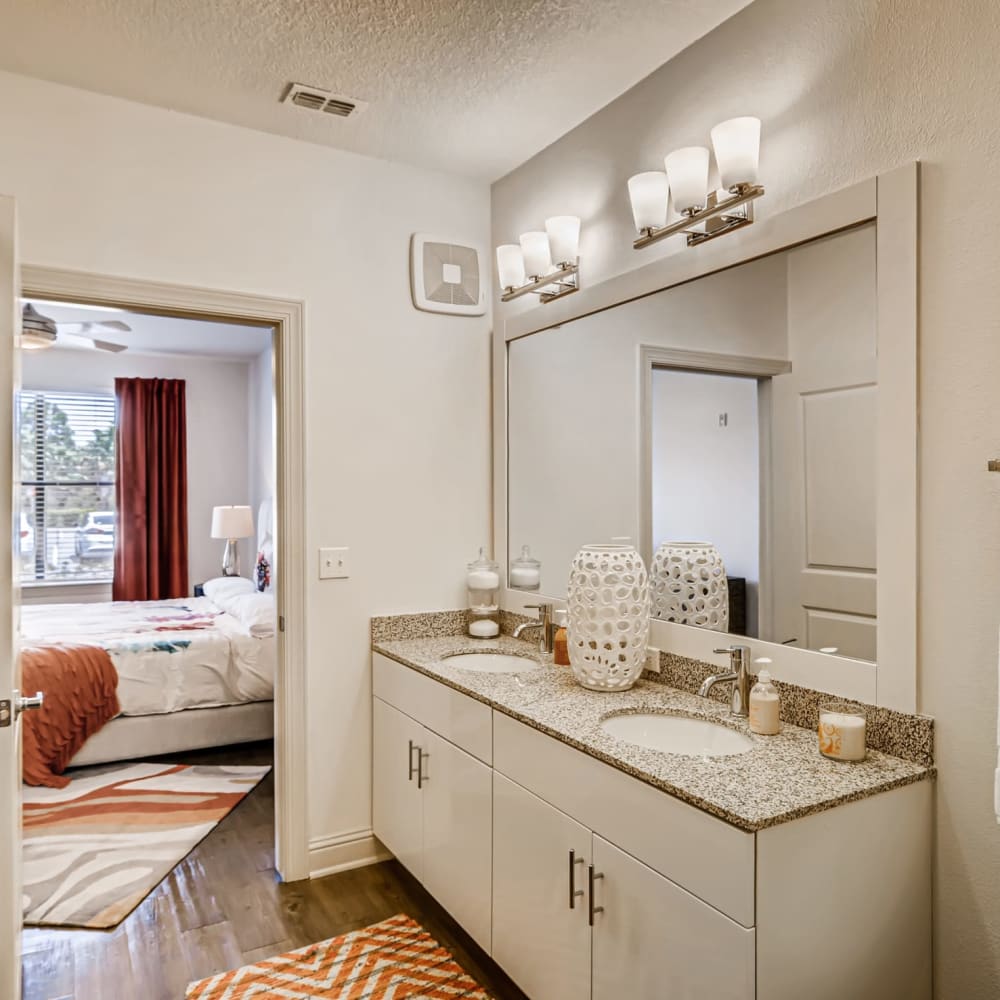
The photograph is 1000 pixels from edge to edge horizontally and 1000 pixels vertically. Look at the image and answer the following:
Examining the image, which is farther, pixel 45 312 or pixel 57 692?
pixel 45 312

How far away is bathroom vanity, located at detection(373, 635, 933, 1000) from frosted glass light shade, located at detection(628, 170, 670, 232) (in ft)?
4.29

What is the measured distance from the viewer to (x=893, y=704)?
1.59 m

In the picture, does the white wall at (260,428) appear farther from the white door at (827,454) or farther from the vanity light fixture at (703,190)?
the white door at (827,454)

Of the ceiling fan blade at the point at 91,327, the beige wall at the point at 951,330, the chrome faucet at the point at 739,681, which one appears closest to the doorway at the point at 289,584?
the chrome faucet at the point at 739,681

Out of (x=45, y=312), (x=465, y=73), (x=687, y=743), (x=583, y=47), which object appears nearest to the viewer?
(x=687, y=743)

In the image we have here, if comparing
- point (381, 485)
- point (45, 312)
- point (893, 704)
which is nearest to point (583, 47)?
point (381, 485)

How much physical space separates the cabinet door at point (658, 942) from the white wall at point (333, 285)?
1.39 meters

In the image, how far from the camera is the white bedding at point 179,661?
12.4ft

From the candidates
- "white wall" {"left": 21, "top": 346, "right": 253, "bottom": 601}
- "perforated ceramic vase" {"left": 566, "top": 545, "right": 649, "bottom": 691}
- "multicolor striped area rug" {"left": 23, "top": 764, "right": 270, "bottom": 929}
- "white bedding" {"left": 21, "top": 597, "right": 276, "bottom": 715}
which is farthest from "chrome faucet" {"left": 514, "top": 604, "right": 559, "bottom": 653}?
"white wall" {"left": 21, "top": 346, "right": 253, "bottom": 601}

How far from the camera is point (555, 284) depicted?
8.77 feet

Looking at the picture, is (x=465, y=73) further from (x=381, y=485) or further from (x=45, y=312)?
(x=45, y=312)

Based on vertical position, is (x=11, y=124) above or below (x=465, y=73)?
below

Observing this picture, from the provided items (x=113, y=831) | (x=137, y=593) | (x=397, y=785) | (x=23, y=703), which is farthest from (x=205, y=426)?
(x=23, y=703)

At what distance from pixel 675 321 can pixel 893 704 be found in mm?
1158
